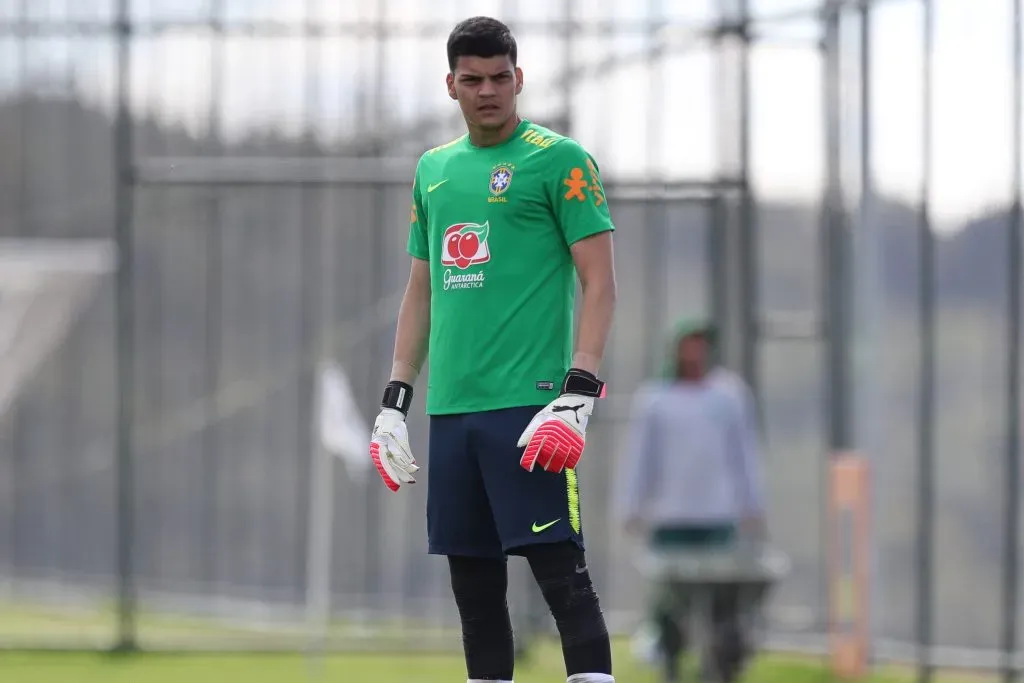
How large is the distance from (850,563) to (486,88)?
5229mm

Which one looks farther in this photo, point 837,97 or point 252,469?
point 252,469

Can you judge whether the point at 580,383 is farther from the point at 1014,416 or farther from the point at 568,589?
the point at 1014,416

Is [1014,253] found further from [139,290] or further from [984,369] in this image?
[139,290]

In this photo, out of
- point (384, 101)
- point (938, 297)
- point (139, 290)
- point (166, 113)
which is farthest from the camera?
point (139, 290)

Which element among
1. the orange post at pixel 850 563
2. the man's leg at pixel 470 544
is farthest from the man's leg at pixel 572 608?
the orange post at pixel 850 563

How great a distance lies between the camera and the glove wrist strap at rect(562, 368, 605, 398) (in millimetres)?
3617

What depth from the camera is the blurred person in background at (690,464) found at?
26.5ft

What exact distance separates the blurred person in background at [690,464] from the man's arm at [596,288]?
429 centimetres

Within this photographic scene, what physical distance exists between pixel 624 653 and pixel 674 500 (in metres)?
1.32

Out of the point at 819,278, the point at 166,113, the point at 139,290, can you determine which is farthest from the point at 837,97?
the point at 139,290

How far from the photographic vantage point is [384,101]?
9.05m

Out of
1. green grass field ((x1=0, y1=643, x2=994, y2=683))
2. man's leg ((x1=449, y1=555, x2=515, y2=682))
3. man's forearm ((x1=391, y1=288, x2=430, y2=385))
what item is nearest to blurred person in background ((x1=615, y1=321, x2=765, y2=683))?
green grass field ((x1=0, y1=643, x2=994, y2=683))

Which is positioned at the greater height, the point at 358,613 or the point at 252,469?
the point at 252,469

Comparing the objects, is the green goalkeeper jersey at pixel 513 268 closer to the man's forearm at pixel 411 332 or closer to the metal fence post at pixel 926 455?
the man's forearm at pixel 411 332
